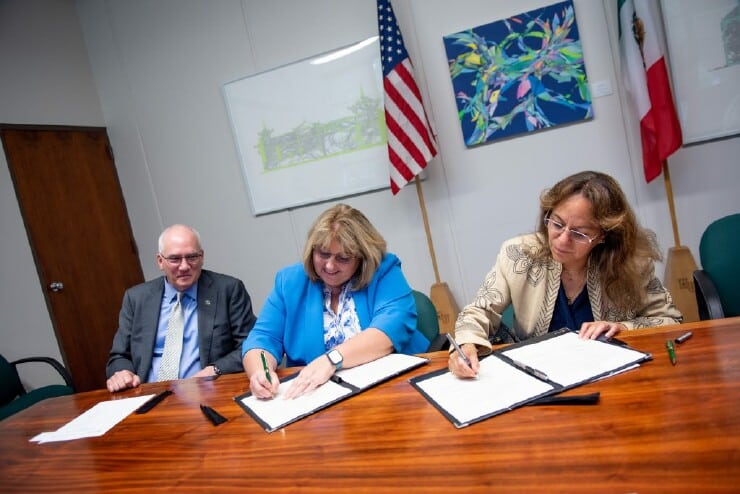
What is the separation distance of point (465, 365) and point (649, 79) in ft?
7.71

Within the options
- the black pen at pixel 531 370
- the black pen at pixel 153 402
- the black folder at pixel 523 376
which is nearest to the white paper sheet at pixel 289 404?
the black folder at pixel 523 376

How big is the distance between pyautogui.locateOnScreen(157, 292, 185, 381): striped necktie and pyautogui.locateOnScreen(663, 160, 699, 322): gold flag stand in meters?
2.70

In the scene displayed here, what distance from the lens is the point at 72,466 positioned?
137cm

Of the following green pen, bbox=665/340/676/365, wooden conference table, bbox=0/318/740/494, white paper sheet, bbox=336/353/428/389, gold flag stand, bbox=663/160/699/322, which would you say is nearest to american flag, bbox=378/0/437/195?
gold flag stand, bbox=663/160/699/322

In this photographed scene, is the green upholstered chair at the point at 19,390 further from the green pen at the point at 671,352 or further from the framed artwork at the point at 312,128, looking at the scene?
the green pen at the point at 671,352

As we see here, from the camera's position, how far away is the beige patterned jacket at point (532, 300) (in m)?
1.67

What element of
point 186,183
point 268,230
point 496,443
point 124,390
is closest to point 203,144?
point 186,183

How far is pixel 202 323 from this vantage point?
2.39 m

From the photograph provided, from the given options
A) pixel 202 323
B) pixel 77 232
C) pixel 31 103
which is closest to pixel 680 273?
pixel 202 323

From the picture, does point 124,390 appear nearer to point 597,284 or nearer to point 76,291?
point 597,284

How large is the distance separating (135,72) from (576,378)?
430 cm

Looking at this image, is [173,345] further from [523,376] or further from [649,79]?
[649,79]

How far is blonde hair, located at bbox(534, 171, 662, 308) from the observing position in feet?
5.31

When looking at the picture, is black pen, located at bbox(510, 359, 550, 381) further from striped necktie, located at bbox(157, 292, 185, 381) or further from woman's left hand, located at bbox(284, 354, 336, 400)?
striped necktie, located at bbox(157, 292, 185, 381)
